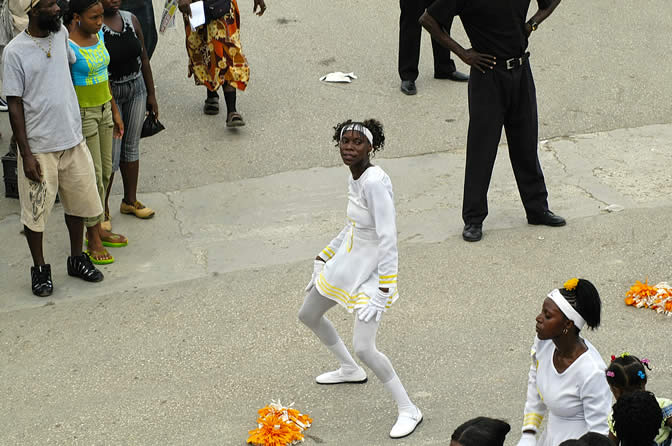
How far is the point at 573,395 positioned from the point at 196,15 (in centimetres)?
595

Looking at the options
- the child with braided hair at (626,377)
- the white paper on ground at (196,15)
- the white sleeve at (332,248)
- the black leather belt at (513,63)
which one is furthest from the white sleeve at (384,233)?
the white paper on ground at (196,15)

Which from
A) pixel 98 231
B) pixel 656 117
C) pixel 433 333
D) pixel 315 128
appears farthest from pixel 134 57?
pixel 656 117

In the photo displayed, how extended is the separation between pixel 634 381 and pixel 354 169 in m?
1.91

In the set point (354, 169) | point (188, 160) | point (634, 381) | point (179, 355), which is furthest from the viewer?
point (188, 160)

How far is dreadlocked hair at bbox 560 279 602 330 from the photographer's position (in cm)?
440

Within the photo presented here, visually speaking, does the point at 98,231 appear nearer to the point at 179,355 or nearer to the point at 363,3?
the point at 179,355

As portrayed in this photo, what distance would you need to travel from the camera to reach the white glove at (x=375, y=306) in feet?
17.7

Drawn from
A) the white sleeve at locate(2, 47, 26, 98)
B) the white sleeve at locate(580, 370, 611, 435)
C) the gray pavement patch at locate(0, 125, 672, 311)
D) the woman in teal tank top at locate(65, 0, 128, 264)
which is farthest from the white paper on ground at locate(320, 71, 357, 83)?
the white sleeve at locate(580, 370, 611, 435)

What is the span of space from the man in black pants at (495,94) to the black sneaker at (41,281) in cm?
313

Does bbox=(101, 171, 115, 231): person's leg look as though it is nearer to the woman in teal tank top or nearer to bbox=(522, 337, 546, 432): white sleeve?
the woman in teal tank top

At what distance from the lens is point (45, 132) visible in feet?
22.5

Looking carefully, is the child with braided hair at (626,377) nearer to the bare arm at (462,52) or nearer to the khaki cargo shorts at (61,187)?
the bare arm at (462,52)

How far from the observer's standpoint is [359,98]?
10.4 meters

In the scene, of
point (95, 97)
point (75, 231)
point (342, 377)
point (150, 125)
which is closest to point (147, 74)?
point (150, 125)
